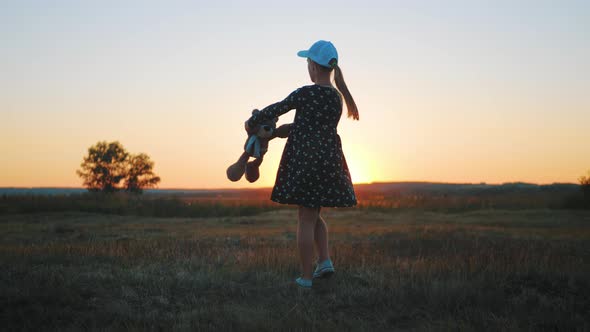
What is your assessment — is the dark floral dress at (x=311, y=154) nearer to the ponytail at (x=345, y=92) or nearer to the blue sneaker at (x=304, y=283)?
the ponytail at (x=345, y=92)

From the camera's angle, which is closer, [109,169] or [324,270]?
[324,270]

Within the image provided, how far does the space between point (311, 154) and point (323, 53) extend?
87cm

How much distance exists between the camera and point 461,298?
4141 mm

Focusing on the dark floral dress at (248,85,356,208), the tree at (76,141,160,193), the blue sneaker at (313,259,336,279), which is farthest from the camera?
the tree at (76,141,160,193)

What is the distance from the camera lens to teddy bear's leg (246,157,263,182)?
4812mm

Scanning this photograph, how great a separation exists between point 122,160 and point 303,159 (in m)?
58.2

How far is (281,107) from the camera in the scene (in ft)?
14.8

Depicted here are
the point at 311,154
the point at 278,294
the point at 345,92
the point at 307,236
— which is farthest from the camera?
the point at 345,92

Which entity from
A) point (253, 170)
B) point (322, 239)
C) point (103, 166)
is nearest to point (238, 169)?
point (253, 170)

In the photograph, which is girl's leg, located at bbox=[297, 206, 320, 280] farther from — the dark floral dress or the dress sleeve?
the dress sleeve

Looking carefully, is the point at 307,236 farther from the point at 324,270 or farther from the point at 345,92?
the point at 345,92

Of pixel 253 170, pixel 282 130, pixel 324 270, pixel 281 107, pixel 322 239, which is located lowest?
pixel 324 270

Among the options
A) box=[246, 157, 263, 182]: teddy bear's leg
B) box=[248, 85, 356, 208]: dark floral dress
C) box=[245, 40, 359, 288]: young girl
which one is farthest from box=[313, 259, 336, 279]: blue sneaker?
box=[246, 157, 263, 182]: teddy bear's leg

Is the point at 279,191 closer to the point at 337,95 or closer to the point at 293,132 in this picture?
the point at 293,132
